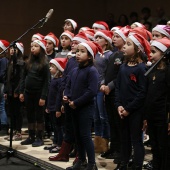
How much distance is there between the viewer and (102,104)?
4613 mm

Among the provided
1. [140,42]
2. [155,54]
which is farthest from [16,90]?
[155,54]

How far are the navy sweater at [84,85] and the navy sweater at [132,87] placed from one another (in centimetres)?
26

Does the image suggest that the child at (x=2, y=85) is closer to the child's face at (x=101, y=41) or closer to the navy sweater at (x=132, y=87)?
the child's face at (x=101, y=41)

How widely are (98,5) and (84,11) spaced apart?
402mm

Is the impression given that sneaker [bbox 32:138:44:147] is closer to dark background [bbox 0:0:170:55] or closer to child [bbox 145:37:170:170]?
child [bbox 145:37:170:170]

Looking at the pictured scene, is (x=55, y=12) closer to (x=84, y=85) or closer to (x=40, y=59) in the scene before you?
(x=40, y=59)

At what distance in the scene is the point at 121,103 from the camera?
3699mm

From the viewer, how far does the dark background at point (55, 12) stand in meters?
8.56

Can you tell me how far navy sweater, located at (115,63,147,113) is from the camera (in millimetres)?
3535

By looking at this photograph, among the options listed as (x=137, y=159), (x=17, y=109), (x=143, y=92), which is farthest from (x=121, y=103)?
(x=17, y=109)

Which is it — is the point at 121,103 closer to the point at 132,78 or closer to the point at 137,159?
the point at 132,78

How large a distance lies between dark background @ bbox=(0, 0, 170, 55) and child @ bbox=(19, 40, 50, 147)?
3.58 metres

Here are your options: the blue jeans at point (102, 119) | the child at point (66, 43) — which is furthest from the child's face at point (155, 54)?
the child at point (66, 43)

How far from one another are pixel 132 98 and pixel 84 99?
0.44m
